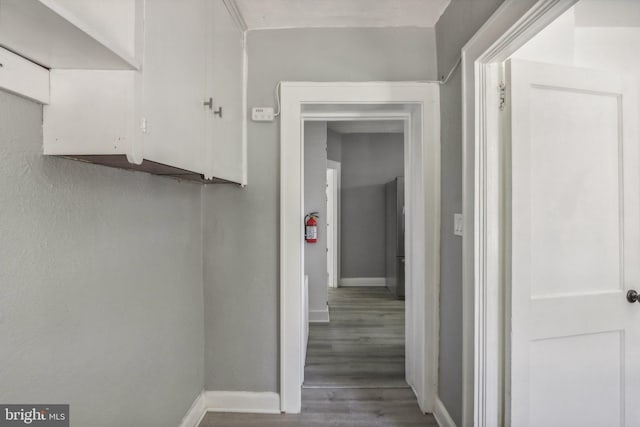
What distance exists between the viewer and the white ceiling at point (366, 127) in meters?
4.79

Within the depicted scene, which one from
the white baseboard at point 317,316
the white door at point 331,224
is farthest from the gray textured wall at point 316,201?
the white door at point 331,224

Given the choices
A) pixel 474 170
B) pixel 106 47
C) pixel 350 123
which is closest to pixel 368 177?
pixel 350 123

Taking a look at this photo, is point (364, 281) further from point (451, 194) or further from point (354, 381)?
point (451, 194)

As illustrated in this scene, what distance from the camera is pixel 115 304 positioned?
1180 mm

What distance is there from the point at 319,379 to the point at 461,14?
249 centimetres

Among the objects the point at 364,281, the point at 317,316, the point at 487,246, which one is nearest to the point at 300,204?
the point at 487,246

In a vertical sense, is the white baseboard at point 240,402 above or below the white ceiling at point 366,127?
below

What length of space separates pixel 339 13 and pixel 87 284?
1.86 meters

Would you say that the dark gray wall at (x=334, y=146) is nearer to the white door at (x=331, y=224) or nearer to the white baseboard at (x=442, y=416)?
the white door at (x=331, y=224)

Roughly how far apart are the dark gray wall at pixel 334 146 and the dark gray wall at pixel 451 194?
3.24 meters

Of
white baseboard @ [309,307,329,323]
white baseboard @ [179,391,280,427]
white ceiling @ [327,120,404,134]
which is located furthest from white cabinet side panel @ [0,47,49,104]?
white ceiling @ [327,120,404,134]

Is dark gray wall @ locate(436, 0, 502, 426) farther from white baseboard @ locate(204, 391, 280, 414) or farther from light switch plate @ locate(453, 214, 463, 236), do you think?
white baseboard @ locate(204, 391, 280, 414)

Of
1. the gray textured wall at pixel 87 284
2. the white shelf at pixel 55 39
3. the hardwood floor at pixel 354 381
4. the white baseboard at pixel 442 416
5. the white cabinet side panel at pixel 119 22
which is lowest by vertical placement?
the hardwood floor at pixel 354 381

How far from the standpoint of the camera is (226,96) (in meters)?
1.65
